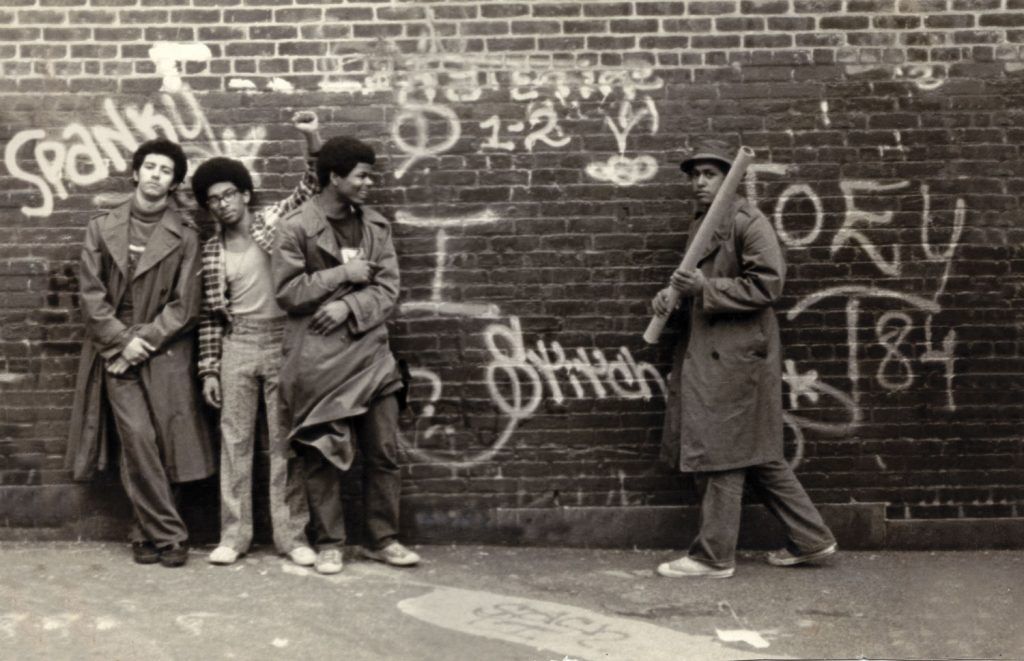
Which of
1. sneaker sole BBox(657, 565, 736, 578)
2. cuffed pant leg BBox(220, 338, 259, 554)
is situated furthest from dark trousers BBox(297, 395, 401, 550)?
sneaker sole BBox(657, 565, 736, 578)

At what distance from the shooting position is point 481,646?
5.50 meters

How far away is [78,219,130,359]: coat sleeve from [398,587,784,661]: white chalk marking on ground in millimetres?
2029

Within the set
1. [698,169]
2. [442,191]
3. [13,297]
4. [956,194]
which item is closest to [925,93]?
[956,194]

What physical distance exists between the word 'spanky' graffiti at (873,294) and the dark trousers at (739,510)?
1.63 feet

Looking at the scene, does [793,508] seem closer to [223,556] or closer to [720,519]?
[720,519]

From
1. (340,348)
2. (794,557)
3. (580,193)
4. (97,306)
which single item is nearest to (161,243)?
(97,306)

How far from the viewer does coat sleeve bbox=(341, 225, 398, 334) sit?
6.45 m

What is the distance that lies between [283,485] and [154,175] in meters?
1.76

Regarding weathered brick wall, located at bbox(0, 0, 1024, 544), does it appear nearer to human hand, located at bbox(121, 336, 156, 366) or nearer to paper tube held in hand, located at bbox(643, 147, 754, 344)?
paper tube held in hand, located at bbox(643, 147, 754, 344)

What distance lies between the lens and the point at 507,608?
6.04 m

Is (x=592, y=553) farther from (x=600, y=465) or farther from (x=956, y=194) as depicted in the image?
(x=956, y=194)

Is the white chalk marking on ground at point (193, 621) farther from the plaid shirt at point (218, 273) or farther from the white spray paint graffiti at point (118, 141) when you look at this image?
the white spray paint graffiti at point (118, 141)

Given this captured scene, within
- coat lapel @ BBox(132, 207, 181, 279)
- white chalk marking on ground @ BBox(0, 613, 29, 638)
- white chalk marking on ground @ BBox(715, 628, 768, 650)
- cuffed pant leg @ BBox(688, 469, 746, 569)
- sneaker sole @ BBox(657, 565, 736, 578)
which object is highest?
coat lapel @ BBox(132, 207, 181, 279)

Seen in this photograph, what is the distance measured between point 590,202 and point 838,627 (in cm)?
259
